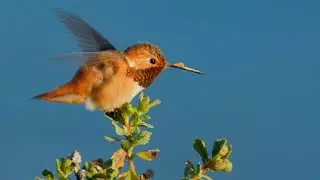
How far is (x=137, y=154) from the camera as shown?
266cm

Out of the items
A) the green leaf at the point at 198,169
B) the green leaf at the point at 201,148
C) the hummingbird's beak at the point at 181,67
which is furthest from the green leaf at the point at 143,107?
the hummingbird's beak at the point at 181,67

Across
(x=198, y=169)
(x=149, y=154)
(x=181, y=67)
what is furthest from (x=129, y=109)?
(x=181, y=67)

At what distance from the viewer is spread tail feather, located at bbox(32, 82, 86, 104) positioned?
154 inches

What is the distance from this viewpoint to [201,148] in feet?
8.40

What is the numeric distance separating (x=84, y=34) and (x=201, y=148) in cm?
183

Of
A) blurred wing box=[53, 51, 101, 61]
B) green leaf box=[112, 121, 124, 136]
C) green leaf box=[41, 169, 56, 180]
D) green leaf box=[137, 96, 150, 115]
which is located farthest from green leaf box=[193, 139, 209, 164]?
blurred wing box=[53, 51, 101, 61]

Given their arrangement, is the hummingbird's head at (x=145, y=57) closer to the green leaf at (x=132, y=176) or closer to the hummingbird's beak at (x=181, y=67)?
the hummingbird's beak at (x=181, y=67)

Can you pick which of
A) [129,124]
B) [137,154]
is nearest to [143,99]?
[129,124]

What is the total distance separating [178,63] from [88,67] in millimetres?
700

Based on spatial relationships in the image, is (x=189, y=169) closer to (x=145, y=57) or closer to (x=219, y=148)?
(x=219, y=148)

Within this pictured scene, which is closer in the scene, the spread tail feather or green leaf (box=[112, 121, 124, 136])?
green leaf (box=[112, 121, 124, 136])

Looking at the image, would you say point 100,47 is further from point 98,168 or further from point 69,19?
point 98,168

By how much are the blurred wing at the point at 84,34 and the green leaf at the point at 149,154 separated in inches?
58.7

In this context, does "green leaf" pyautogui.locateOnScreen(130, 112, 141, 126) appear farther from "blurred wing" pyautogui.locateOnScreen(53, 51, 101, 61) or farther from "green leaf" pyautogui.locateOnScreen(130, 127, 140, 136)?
"blurred wing" pyautogui.locateOnScreen(53, 51, 101, 61)
